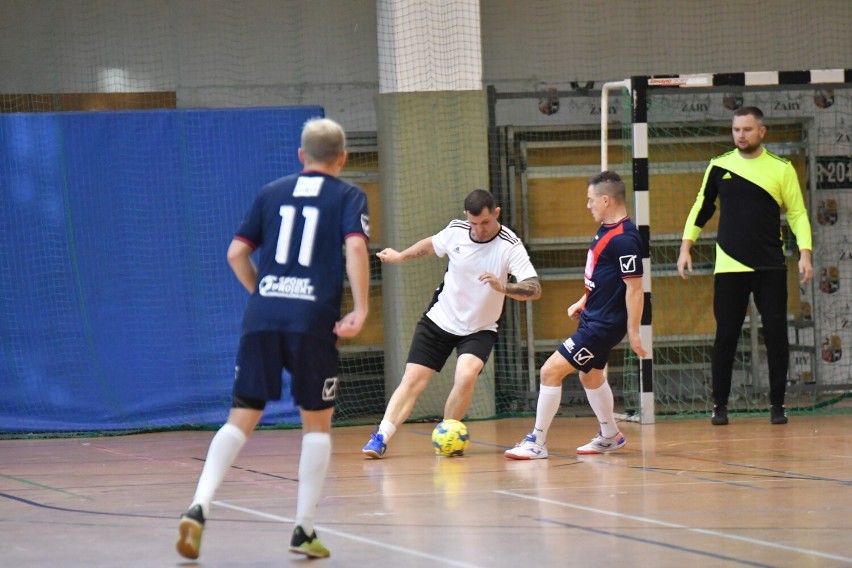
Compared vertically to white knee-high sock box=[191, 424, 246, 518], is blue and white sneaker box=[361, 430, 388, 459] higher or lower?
lower

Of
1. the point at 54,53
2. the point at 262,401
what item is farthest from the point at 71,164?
the point at 262,401

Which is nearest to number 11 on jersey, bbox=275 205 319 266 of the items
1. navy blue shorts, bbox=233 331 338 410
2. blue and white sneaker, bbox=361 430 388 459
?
navy blue shorts, bbox=233 331 338 410

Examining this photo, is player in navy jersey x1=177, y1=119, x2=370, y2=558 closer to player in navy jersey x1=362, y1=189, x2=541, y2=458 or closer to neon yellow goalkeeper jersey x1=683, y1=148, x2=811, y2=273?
player in navy jersey x1=362, y1=189, x2=541, y2=458

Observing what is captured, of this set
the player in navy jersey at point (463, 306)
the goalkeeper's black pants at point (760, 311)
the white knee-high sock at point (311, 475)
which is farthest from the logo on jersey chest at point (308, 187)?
the goalkeeper's black pants at point (760, 311)

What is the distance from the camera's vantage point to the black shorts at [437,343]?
322 inches

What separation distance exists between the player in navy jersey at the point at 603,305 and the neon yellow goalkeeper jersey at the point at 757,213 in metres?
1.96

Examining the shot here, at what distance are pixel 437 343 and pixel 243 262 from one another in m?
3.33

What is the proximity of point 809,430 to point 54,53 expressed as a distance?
7977 millimetres

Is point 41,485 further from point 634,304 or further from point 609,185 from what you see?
point 609,185

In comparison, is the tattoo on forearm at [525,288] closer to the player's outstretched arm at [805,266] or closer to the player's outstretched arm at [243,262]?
the player's outstretched arm at [805,266]

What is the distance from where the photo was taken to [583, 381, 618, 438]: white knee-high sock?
794cm

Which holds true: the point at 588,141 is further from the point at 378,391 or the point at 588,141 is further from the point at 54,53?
the point at 54,53

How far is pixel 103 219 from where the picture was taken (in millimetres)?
10156

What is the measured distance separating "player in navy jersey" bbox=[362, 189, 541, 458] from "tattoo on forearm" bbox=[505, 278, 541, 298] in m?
0.01
